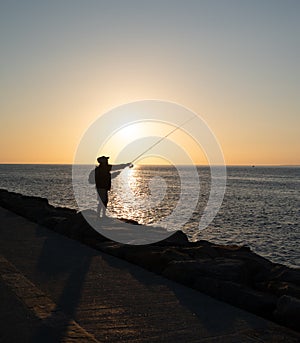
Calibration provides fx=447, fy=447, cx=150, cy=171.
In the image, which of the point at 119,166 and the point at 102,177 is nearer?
the point at 102,177

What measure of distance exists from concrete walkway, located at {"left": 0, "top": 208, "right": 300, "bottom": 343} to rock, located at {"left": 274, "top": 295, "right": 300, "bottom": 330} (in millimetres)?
121

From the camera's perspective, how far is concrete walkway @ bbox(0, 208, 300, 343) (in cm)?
394

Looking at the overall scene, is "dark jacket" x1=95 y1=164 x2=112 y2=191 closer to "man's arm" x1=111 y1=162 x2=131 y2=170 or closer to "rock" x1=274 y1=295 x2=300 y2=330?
"man's arm" x1=111 y1=162 x2=131 y2=170

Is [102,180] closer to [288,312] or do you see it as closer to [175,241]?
[175,241]

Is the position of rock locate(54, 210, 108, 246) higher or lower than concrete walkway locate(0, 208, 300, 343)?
higher

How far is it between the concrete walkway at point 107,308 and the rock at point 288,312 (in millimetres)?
121

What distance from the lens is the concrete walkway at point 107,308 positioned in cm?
394

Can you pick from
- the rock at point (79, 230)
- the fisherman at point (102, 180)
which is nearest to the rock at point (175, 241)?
the rock at point (79, 230)

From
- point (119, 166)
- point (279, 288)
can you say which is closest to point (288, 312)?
point (279, 288)

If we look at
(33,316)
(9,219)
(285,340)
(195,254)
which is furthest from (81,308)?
(9,219)

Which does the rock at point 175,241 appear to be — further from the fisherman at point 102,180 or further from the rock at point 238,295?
the rock at point 238,295

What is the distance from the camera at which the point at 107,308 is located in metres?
4.70

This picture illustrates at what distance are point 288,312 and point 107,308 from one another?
1821 mm

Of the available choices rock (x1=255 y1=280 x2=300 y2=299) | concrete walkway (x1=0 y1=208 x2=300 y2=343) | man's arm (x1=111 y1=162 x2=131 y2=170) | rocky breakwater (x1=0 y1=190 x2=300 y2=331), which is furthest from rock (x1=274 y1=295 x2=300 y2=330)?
man's arm (x1=111 y1=162 x2=131 y2=170)
